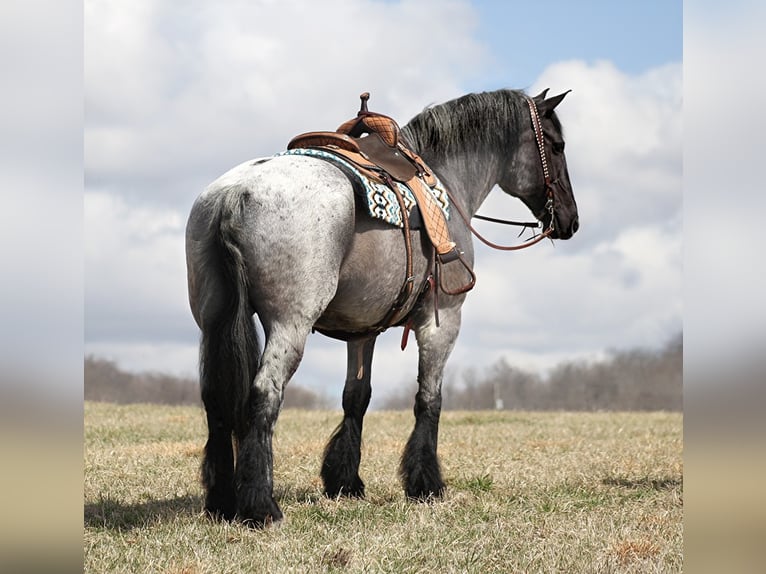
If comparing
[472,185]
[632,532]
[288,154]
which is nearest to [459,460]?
[472,185]

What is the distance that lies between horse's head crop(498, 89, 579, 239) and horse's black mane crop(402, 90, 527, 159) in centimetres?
14

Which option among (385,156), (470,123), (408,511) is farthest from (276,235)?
(470,123)

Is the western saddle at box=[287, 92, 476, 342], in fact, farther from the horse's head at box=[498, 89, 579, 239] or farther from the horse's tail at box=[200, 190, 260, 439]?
the horse's head at box=[498, 89, 579, 239]

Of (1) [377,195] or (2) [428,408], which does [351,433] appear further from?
(1) [377,195]

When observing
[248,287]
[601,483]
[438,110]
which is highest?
[438,110]

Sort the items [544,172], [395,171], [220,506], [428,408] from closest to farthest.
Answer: [220,506] < [395,171] < [428,408] < [544,172]

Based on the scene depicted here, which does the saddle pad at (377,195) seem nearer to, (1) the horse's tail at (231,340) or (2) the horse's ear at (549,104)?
(1) the horse's tail at (231,340)

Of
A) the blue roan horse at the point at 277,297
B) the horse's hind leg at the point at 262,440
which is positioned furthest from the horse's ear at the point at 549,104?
the horse's hind leg at the point at 262,440

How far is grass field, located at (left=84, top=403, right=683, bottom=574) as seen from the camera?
4.18 metres

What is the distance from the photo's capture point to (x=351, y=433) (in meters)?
6.28

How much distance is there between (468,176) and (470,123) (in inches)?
17.0
